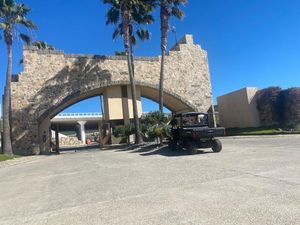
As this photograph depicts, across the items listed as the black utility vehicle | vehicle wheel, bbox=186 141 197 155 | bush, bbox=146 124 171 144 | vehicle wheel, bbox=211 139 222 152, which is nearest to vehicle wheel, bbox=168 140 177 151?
the black utility vehicle

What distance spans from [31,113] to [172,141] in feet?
52.6

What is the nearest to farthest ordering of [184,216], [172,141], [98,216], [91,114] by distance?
[184,216]
[98,216]
[172,141]
[91,114]

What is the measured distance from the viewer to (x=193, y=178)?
8281mm

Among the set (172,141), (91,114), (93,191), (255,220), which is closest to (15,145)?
(172,141)

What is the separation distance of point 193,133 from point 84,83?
17.8 meters

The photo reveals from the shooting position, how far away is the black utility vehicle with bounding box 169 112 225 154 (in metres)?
15.0

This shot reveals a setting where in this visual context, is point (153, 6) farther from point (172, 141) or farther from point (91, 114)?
point (91, 114)

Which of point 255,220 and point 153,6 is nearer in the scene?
point 255,220

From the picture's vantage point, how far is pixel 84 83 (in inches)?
1175

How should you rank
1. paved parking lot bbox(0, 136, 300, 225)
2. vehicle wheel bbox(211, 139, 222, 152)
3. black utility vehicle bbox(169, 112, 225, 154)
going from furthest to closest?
vehicle wheel bbox(211, 139, 222, 152)
black utility vehicle bbox(169, 112, 225, 154)
paved parking lot bbox(0, 136, 300, 225)

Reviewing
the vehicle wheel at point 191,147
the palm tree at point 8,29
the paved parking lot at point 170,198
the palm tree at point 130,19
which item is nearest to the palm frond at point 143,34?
the palm tree at point 130,19

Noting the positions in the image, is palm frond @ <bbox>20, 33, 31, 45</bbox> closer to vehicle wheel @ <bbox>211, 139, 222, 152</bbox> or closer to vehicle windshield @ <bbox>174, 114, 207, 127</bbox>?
vehicle windshield @ <bbox>174, 114, 207, 127</bbox>

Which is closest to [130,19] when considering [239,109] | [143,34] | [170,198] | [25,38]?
[143,34]

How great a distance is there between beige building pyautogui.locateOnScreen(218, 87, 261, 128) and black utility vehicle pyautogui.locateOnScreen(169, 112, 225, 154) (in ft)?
54.0
